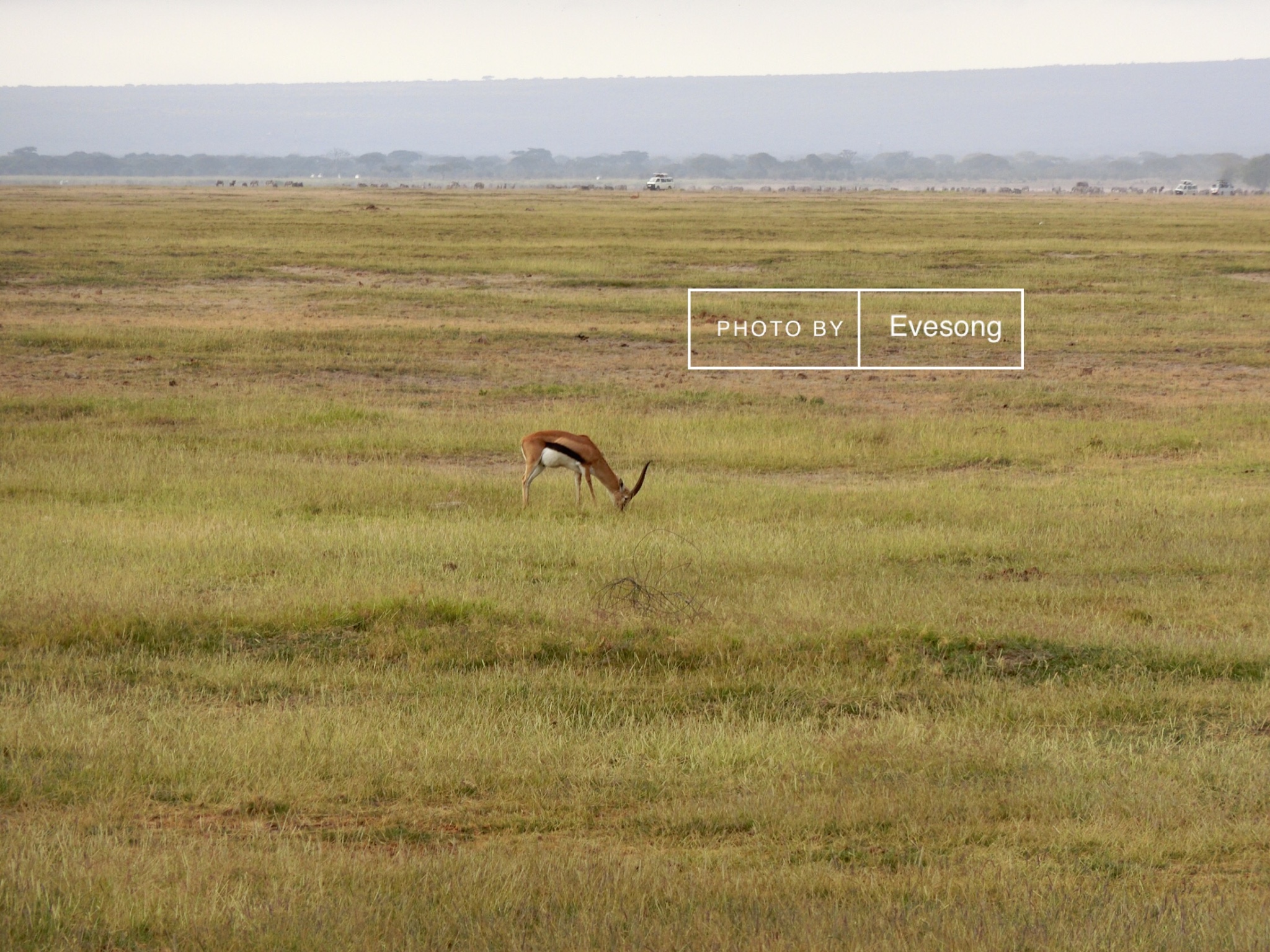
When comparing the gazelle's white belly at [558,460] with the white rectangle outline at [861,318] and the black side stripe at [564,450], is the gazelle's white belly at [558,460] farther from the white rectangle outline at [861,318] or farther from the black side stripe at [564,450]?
the white rectangle outline at [861,318]

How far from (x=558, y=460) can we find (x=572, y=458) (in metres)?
0.16

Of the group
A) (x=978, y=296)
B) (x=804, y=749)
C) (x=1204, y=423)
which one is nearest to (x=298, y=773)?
(x=804, y=749)

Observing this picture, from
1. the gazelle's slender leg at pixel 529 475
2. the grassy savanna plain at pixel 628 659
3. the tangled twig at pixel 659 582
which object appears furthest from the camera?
the gazelle's slender leg at pixel 529 475

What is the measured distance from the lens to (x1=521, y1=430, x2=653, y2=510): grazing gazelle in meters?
13.8

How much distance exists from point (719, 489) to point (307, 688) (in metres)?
7.48

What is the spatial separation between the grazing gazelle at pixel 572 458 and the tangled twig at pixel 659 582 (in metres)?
1.12

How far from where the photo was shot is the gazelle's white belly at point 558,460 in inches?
543

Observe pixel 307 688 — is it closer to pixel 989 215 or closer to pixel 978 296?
pixel 978 296

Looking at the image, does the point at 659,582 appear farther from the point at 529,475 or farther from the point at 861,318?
the point at 861,318

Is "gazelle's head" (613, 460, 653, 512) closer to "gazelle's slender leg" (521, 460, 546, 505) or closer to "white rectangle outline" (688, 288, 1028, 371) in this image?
"gazelle's slender leg" (521, 460, 546, 505)

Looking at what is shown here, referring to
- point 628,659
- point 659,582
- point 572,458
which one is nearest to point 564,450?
point 572,458

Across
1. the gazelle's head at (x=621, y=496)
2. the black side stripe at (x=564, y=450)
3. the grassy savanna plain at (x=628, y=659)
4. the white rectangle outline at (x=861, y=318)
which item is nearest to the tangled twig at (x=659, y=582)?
the grassy savanna plain at (x=628, y=659)

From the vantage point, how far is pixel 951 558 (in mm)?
11984

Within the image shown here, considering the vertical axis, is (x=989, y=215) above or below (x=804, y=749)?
above
